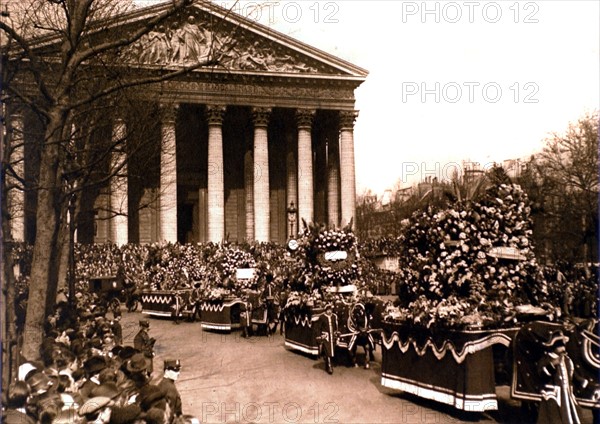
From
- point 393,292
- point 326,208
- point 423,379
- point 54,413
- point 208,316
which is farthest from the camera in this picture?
point 326,208

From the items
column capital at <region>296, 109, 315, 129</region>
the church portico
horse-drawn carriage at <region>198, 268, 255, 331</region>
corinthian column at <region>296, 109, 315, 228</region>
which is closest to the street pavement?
horse-drawn carriage at <region>198, 268, 255, 331</region>

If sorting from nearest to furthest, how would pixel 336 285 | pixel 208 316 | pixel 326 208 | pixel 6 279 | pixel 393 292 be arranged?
pixel 6 279 < pixel 336 285 < pixel 208 316 < pixel 393 292 < pixel 326 208

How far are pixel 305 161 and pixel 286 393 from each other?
3518 cm

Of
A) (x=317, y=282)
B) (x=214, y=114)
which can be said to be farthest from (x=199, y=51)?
(x=317, y=282)

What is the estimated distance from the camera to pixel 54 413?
22.6 ft

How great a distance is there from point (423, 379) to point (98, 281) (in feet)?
76.8

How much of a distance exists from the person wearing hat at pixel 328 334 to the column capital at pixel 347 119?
111ft

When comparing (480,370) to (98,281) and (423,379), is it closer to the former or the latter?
(423,379)

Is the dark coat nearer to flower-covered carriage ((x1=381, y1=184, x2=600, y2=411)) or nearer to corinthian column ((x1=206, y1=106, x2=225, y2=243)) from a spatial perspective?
flower-covered carriage ((x1=381, y1=184, x2=600, y2=411))

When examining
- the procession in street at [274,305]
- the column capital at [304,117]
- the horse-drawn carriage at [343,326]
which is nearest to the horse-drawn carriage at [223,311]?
the procession in street at [274,305]

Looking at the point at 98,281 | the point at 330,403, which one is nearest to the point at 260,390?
the point at 330,403

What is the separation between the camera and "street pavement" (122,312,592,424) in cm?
1019

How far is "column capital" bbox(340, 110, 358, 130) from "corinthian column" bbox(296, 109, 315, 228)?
2.34 metres

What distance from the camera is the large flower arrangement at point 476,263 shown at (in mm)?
10648
